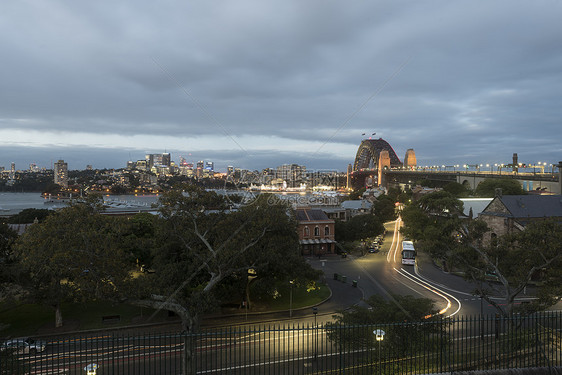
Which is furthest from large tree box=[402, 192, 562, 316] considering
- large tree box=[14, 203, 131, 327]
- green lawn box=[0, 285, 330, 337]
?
large tree box=[14, 203, 131, 327]

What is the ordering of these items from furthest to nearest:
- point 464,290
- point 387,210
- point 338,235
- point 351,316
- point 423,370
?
point 387,210, point 338,235, point 464,290, point 351,316, point 423,370

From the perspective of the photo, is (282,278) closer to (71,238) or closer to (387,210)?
(71,238)

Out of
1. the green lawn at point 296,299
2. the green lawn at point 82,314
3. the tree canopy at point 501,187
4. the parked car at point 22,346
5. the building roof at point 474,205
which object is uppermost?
the tree canopy at point 501,187

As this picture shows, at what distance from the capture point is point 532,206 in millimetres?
41062

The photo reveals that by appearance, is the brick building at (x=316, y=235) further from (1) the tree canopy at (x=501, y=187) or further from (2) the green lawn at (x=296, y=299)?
(1) the tree canopy at (x=501, y=187)

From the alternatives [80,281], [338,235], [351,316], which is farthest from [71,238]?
[338,235]

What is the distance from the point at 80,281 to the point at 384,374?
41.3 feet

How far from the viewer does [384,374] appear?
1190cm

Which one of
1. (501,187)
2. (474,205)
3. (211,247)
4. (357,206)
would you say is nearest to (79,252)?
(211,247)

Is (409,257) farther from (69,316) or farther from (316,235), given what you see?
(69,316)

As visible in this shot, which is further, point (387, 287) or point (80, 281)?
point (387, 287)

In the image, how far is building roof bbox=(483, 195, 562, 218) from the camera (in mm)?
40062

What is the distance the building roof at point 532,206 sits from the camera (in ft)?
131

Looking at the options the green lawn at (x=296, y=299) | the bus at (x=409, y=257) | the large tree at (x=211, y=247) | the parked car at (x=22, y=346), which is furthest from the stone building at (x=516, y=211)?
the parked car at (x=22, y=346)
